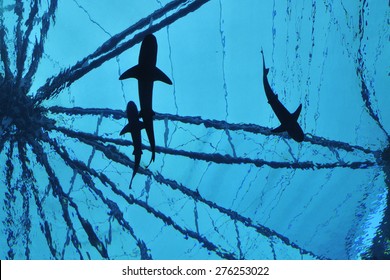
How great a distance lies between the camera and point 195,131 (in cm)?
356

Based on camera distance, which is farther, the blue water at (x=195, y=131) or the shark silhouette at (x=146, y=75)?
the blue water at (x=195, y=131)

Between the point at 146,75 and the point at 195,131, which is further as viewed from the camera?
the point at 195,131

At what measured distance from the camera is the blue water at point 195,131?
292 centimetres

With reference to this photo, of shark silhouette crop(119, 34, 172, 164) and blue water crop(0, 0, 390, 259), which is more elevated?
blue water crop(0, 0, 390, 259)

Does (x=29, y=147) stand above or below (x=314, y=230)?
above

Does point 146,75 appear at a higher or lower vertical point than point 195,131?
lower

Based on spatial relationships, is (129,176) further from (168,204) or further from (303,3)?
(303,3)

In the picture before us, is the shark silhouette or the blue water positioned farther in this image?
the blue water

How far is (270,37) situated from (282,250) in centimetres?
260

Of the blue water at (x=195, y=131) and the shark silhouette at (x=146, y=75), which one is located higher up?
the blue water at (x=195, y=131)

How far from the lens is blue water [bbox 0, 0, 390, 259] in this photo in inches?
115
